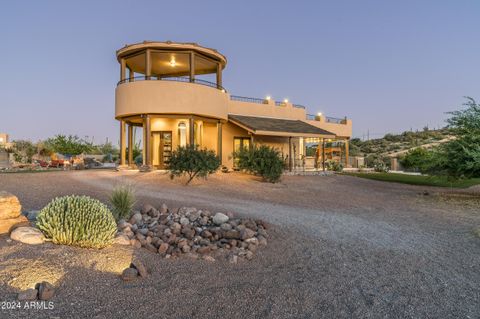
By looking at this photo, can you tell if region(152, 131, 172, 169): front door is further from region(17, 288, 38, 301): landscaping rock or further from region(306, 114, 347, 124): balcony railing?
region(17, 288, 38, 301): landscaping rock

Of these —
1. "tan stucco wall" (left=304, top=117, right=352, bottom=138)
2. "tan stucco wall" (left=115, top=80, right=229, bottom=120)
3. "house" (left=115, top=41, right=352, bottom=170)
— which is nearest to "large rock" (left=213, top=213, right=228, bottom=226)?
"house" (left=115, top=41, right=352, bottom=170)

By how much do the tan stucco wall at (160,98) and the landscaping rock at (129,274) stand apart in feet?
45.8

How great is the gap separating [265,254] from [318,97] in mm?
38177

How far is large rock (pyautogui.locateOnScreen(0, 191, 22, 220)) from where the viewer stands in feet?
16.2

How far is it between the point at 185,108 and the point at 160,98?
1479mm

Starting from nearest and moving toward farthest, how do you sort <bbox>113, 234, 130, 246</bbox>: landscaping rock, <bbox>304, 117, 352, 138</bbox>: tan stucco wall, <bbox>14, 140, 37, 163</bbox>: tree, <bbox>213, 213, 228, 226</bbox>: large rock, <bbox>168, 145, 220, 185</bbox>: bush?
1. <bbox>113, 234, 130, 246</bbox>: landscaping rock
2. <bbox>213, 213, 228, 226</bbox>: large rock
3. <bbox>168, 145, 220, 185</bbox>: bush
4. <bbox>304, 117, 352, 138</bbox>: tan stucco wall
5. <bbox>14, 140, 37, 163</bbox>: tree

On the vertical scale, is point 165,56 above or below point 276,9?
below

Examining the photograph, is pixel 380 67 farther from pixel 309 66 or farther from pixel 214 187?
pixel 214 187

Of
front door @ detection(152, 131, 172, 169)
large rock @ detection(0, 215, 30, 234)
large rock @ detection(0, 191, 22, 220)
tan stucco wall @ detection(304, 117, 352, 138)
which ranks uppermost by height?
tan stucco wall @ detection(304, 117, 352, 138)

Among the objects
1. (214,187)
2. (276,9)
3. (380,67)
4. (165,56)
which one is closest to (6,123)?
(165,56)

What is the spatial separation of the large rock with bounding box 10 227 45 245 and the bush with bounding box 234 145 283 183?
11.4 meters

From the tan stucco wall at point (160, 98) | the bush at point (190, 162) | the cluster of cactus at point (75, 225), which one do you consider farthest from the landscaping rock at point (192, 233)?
the tan stucco wall at point (160, 98)

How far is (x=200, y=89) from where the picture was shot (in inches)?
707

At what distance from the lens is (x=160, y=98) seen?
17172 millimetres
